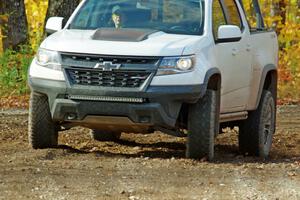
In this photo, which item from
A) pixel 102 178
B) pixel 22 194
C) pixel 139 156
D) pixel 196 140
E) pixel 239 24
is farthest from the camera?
pixel 239 24

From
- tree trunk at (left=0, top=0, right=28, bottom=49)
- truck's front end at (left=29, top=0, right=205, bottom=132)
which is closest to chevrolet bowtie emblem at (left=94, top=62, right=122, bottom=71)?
truck's front end at (left=29, top=0, right=205, bottom=132)

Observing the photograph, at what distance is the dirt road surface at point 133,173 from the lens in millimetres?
7305

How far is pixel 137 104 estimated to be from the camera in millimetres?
9062

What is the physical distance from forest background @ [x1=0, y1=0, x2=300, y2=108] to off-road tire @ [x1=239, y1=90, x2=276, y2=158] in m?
8.03

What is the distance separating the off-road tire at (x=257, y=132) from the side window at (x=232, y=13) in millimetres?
961

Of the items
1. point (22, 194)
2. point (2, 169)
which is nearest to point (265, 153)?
point (2, 169)

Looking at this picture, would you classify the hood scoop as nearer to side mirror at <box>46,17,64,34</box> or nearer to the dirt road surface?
side mirror at <box>46,17,64,34</box>

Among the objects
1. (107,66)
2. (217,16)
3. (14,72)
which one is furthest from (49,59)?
(14,72)

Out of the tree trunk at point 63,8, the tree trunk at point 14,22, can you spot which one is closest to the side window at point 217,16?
the tree trunk at point 63,8

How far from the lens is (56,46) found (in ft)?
31.1

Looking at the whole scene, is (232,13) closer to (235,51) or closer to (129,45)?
(235,51)

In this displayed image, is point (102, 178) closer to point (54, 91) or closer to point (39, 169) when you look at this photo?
point (39, 169)

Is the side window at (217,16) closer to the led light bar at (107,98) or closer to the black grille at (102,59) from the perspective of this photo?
the black grille at (102,59)

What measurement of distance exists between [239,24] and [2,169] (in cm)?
382
